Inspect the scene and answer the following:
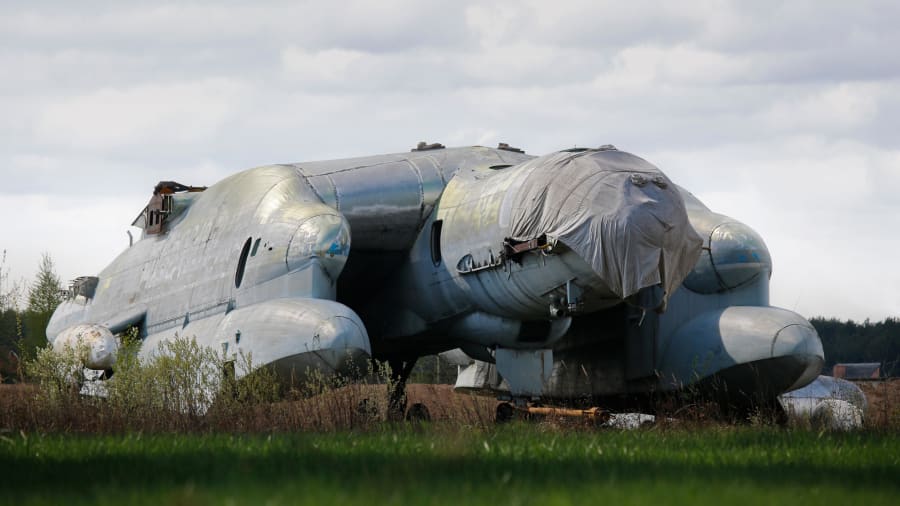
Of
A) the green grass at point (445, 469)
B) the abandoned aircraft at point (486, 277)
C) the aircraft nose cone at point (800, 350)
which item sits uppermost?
the abandoned aircraft at point (486, 277)

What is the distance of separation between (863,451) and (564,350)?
11.9 meters

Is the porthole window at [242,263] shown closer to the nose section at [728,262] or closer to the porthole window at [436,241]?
the porthole window at [436,241]

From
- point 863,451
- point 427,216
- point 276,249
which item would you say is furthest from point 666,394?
point 863,451

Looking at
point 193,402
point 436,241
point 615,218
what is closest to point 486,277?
point 436,241

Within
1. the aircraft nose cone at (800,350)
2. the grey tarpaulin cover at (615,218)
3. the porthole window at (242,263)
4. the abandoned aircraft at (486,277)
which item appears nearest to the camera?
the grey tarpaulin cover at (615,218)

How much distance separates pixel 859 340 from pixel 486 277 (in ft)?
226

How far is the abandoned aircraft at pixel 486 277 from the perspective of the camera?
58.8ft

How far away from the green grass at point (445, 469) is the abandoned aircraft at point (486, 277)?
263 inches

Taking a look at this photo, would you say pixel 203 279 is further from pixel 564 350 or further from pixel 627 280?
pixel 627 280

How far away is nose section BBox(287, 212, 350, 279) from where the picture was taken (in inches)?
777

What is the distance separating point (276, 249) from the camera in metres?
20.6

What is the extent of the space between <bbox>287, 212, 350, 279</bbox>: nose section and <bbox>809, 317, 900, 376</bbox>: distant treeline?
62.7 metres

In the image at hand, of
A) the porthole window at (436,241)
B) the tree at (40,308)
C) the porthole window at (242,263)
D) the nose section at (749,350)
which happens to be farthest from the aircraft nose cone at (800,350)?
the tree at (40,308)

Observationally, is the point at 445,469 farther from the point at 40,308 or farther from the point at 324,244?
the point at 40,308
